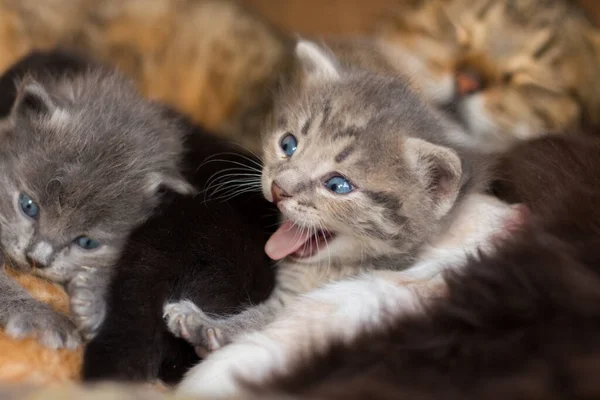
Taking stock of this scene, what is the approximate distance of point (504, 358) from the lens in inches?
43.1

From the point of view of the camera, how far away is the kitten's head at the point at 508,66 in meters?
2.31

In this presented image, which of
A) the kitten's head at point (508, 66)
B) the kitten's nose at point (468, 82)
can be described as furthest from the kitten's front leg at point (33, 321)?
the kitten's nose at point (468, 82)

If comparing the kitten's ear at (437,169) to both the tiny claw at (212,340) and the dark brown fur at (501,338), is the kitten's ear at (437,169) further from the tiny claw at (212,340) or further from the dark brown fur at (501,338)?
the tiny claw at (212,340)

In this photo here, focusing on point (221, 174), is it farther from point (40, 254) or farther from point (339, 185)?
point (40, 254)

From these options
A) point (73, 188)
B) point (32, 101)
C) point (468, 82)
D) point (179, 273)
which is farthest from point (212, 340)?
point (468, 82)

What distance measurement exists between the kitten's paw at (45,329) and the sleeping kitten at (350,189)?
21cm

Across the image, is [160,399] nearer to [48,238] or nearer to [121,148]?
[48,238]

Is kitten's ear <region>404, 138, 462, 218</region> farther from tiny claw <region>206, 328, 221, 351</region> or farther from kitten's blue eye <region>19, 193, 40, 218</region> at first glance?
kitten's blue eye <region>19, 193, 40, 218</region>

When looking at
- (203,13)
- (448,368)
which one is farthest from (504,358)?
(203,13)

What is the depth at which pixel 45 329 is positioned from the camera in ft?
4.75

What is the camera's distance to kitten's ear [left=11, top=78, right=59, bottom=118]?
172cm

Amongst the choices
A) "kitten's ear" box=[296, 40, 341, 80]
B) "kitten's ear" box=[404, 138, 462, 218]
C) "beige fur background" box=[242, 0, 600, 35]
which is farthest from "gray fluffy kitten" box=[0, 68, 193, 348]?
"beige fur background" box=[242, 0, 600, 35]

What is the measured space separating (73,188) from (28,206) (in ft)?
0.44

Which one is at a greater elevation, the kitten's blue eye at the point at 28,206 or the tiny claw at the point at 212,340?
the kitten's blue eye at the point at 28,206
